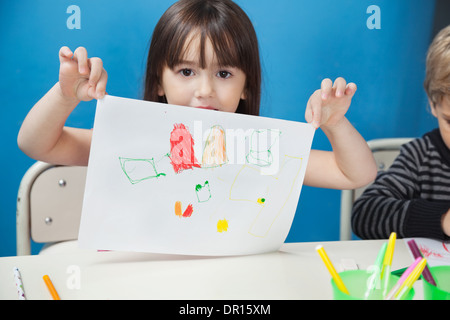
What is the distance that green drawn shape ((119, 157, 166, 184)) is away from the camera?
21.3 inches

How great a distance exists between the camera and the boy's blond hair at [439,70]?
0.83m

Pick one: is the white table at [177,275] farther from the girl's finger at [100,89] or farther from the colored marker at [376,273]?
the girl's finger at [100,89]

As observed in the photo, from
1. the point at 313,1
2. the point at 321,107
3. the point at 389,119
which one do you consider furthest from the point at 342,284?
the point at 389,119

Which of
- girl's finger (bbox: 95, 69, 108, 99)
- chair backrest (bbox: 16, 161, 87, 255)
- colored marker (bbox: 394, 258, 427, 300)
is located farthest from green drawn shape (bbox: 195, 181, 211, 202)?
chair backrest (bbox: 16, 161, 87, 255)

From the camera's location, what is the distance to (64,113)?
2.19 ft

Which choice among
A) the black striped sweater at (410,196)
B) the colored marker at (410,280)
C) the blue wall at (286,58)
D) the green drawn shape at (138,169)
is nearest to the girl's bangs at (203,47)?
the blue wall at (286,58)

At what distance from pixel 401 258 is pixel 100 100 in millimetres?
448

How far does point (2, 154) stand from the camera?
1.01m

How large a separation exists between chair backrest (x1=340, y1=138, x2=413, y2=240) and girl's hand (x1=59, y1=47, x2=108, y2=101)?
22.8 inches

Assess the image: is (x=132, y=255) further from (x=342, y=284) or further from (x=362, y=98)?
(x=362, y=98)

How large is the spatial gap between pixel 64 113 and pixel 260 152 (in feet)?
0.97

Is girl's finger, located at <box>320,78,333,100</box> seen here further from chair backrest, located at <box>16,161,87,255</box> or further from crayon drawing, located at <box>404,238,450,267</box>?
chair backrest, located at <box>16,161,87,255</box>

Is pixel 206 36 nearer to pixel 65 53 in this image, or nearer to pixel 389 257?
pixel 65 53

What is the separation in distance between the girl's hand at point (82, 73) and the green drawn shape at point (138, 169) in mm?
85
